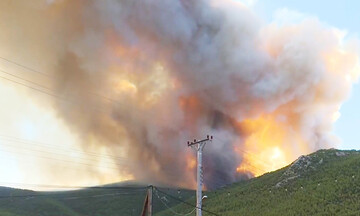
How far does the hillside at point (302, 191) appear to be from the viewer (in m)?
82.7

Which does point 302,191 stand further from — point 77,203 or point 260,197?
point 77,203

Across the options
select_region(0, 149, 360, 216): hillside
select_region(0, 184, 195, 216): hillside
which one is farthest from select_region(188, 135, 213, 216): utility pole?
select_region(0, 184, 195, 216): hillside

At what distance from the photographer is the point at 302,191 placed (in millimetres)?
95250

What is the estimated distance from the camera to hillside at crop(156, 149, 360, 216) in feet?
271

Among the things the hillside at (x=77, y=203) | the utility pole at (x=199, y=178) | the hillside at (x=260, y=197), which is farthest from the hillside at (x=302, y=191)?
the utility pole at (x=199, y=178)

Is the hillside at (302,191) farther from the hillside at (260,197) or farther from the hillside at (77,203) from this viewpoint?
the hillside at (77,203)

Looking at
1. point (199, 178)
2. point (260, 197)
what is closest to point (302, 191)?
point (260, 197)

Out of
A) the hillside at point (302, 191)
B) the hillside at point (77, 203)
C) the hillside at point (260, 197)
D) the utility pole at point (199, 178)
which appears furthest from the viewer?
the hillside at point (77, 203)

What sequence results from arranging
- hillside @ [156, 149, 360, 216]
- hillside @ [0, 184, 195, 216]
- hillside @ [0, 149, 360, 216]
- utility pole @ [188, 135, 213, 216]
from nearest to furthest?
1. utility pole @ [188, 135, 213, 216]
2. hillside @ [156, 149, 360, 216]
3. hillside @ [0, 149, 360, 216]
4. hillside @ [0, 184, 195, 216]

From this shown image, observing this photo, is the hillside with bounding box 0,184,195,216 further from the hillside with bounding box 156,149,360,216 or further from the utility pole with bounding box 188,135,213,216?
the utility pole with bounding box 188,135,213,216

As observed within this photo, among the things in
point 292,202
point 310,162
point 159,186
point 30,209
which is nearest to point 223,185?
point 159,186

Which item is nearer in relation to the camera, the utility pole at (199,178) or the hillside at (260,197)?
the utility pole at (199,178)

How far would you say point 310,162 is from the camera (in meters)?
114

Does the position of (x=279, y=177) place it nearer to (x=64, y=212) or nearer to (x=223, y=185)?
(x=223, y=185)
